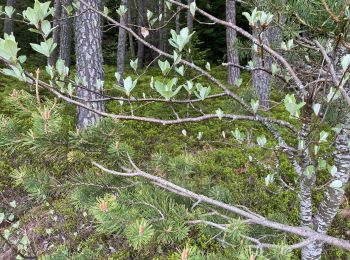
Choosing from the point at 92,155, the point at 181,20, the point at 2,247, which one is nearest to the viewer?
the point at 92,155

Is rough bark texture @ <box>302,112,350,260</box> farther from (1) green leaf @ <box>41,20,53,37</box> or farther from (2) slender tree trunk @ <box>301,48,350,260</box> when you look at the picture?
(1) green leaf @ <box>41,20,53,37</box>

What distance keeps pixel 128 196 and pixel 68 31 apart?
9.25 meters

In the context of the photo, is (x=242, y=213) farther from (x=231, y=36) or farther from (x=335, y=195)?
(x=231, y=36)

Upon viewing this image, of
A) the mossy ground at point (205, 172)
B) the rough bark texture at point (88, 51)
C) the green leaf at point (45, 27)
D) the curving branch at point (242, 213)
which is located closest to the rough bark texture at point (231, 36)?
the mossy ground at point (205, 172)

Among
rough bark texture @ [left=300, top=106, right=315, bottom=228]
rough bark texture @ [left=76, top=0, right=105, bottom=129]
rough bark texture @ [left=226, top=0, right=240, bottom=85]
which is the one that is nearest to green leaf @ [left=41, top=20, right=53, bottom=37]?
rough bark texture @ [left=300, top=106, right=315, bottom=228]

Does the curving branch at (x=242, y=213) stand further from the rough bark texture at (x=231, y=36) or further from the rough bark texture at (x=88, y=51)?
the rough bark texture at (x=231, y=36)

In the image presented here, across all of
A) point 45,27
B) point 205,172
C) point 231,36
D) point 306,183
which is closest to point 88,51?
point 205,172

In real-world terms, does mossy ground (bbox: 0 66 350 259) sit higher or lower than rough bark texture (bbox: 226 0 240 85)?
lower

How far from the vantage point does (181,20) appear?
622 inches

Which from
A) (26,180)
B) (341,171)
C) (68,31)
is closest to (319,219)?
(341,171)

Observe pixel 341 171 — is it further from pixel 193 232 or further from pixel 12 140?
pixel 193 232

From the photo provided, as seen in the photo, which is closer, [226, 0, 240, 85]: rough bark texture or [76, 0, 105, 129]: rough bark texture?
[76, 0, 105, 129]: rough bark texture

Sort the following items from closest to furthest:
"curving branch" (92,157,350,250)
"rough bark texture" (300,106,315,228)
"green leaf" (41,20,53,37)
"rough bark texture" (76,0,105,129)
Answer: "green leaf" (41,20,53,37), "curving branch" (92,157,350,250), "rough bark texture" (300,106,315,228), "rough bark texture" (76,0,105,129)

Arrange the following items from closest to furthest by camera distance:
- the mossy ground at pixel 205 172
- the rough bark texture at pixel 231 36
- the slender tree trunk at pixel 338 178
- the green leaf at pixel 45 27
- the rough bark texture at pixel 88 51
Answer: the green leaf at pixel 45 27, the slender tree trunk at pixel 338 178, the mossy ground at pixel 205 172, the rough bark texture at pixel 88 51, the rough bark texture at pixel 231 36
